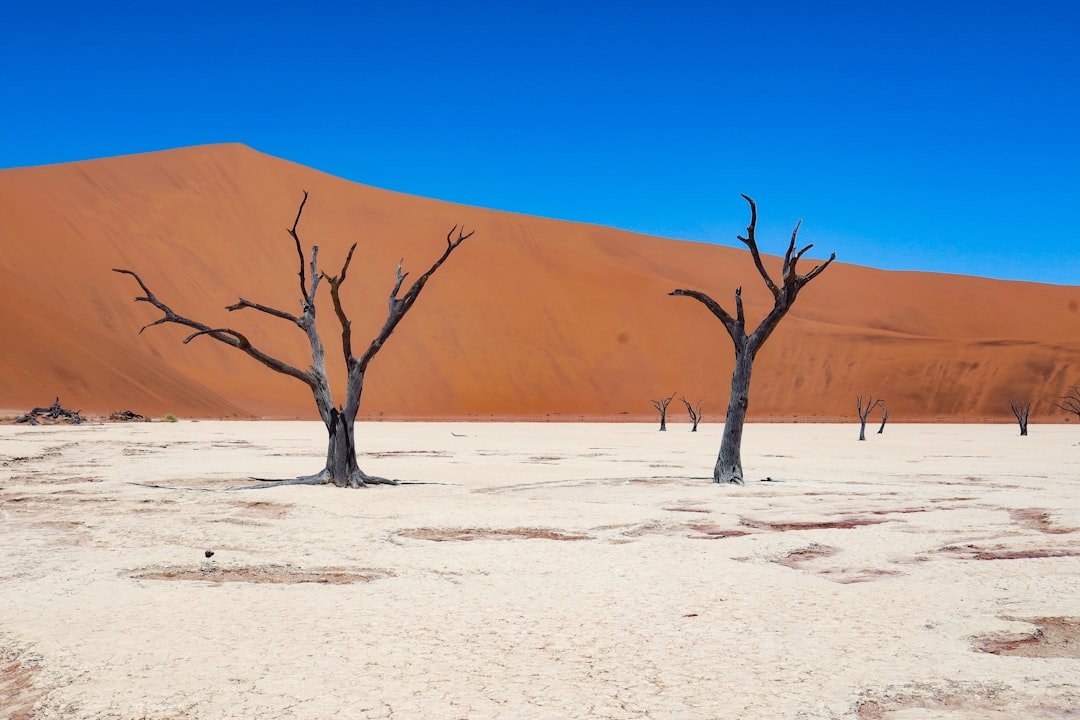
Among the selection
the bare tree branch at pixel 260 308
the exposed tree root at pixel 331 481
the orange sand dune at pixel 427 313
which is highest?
the orange sand dune at pixel 427 313

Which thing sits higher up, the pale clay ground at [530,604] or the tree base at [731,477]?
the tree base at [731,477]

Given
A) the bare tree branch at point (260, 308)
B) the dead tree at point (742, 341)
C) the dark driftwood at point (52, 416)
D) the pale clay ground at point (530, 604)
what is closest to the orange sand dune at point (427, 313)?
the dark driftwood at point (52, 416)

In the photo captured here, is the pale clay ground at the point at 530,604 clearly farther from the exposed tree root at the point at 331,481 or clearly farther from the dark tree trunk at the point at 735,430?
the dark tree trunk at the point at 735,430

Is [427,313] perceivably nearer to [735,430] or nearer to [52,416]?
[52,416]

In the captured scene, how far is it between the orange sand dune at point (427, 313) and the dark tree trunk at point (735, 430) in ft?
113

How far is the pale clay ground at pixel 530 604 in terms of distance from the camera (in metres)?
4.29

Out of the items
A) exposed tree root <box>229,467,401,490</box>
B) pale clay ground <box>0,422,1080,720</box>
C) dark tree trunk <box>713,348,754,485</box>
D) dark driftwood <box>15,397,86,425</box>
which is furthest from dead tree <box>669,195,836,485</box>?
dark driftwood <box>15,397,86,425</box>

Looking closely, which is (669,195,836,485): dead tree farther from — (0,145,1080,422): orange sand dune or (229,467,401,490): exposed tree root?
(0,145,1080,422): orange sand dune

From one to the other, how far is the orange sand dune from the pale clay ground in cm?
3731

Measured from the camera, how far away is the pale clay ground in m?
4.29

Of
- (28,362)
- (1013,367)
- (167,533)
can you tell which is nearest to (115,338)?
(28,362)

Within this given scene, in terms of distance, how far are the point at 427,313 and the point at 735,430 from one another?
188 ft

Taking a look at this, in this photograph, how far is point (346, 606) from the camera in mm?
5957

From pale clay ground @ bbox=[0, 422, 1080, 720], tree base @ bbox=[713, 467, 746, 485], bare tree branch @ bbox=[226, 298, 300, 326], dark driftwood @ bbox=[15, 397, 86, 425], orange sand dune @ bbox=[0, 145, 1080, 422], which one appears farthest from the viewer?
orange sand dune @ bbox=[0, 145, 1080, 422]
